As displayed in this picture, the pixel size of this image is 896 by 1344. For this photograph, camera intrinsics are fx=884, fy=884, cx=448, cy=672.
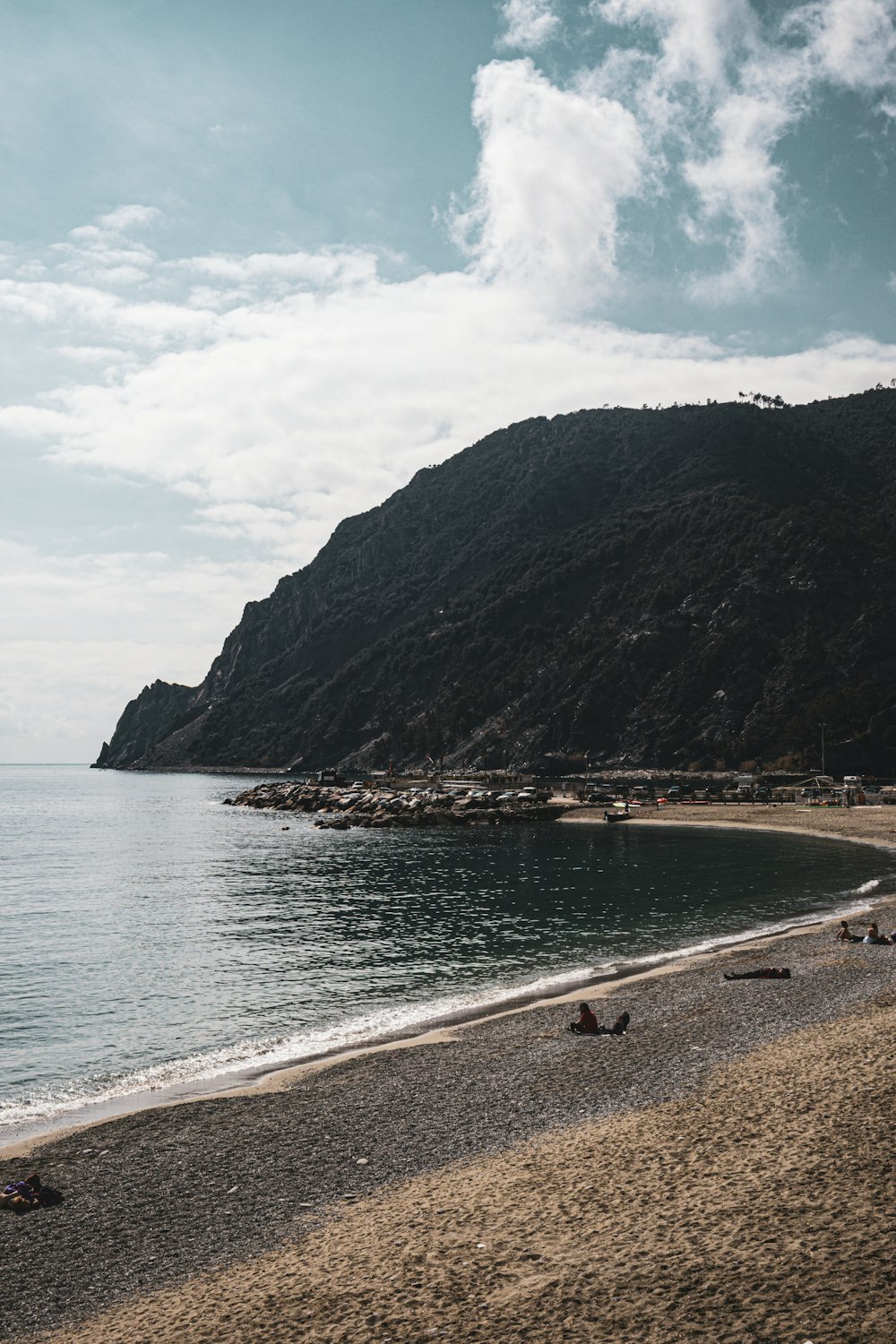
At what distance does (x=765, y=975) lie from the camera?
24547mm

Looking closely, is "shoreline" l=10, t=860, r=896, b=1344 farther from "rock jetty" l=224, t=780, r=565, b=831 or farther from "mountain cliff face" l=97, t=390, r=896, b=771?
"mountain cliff face" l=97, t=390, r=896, b=771

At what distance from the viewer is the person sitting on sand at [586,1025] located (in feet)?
65.3

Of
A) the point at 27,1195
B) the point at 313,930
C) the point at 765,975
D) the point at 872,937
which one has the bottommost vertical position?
the point at 313,930

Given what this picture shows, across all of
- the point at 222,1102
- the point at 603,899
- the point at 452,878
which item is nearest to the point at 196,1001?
the point at 222,1102

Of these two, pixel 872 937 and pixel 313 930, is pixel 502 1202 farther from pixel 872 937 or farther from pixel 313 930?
pixel 313 930

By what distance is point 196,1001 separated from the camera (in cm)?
2586

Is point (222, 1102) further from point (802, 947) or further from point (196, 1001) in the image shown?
point (802, 947)

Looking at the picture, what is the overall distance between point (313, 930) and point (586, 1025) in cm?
1938

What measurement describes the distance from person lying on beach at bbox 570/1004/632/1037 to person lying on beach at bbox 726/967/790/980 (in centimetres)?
622

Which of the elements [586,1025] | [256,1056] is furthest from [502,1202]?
[256,1056]

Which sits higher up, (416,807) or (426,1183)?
(426,1183)

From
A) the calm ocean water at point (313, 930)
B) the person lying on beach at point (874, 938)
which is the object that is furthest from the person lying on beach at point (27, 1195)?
the person lying on beach at point (874, 938)

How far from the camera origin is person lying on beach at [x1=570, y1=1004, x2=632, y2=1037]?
1975 centimetres

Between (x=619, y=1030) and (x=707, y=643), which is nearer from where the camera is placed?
(x=619, y=1030)
